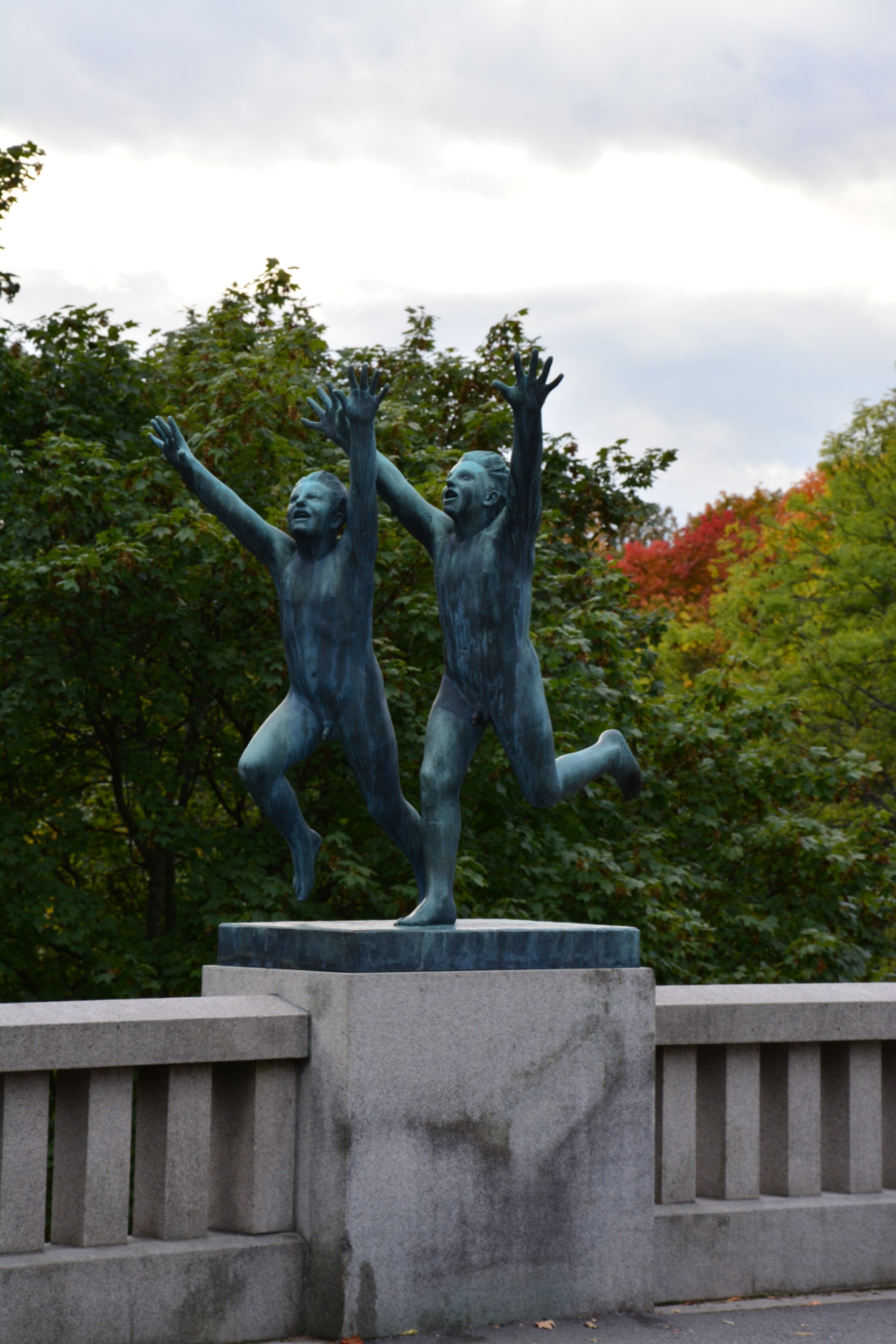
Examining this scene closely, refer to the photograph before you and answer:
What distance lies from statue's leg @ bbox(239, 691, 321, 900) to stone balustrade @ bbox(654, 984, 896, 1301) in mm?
1425

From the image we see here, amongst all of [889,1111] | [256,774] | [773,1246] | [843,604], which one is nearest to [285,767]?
[256,774]

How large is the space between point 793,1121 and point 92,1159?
2.64m

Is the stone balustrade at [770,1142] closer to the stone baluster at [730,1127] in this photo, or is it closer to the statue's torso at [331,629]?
the stone baluster at [730,1127]

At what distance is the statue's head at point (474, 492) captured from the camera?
5.51 meters

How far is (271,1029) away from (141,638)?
815cm

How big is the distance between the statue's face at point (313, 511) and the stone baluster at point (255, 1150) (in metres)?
1.85

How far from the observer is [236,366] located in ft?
45.2

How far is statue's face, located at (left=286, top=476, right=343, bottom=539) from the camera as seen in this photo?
5520 millimetres

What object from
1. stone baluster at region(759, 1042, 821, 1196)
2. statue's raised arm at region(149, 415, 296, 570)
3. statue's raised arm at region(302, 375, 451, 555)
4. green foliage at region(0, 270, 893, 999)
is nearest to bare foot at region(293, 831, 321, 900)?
statue's raised arm at region(149, 415, 296, 570)

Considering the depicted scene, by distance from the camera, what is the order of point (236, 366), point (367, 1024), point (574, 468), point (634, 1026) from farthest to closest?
1. point (574, 468)
2. point (236, 366)
3. point (634, 1026)
4. point (367, 1024)

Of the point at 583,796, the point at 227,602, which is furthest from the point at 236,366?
the point at 583,796

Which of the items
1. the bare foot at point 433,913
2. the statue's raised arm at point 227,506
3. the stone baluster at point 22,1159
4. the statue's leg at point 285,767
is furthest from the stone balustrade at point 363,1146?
the statue's raised arm at point 227,506

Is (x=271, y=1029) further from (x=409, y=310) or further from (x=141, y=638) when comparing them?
(x=409, y=310)

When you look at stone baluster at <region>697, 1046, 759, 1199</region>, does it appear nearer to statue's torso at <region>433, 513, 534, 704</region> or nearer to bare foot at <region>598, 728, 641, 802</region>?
bare foot at <region>598, 728, 641, 802</region>
